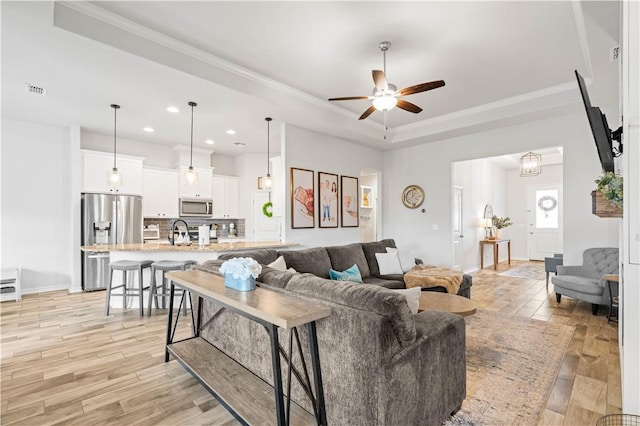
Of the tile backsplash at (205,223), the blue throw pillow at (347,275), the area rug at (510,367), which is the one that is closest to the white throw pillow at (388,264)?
the blue throw pillow at (347,275)

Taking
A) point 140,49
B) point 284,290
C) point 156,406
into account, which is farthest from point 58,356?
point 140,49

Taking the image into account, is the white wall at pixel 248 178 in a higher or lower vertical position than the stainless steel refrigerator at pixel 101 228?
higher

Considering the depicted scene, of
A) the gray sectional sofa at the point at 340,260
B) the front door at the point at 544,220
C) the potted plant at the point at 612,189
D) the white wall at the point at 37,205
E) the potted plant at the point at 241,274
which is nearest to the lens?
the potted plant at the point at 612,189

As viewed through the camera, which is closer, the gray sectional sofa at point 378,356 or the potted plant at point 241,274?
the gray sectional sofa at point 378,356

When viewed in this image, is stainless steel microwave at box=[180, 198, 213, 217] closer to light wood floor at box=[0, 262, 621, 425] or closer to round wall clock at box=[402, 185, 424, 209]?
light wood floor at box=[0, 262, 621, 425]

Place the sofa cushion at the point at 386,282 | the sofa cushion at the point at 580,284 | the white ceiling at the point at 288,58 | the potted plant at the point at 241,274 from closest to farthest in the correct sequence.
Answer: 1. the potted plant at the point at 241,274
2. the white ceiling at the point at 288,58
3. the sofa cushion at the point at 580,284
4. the sofa cushion at the point at 386,282

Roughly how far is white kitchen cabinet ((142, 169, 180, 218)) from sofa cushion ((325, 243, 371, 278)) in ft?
13.2

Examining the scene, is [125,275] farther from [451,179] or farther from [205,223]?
[451,179]

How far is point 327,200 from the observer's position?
5805 mm

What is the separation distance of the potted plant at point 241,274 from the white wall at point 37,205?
4.87 meters

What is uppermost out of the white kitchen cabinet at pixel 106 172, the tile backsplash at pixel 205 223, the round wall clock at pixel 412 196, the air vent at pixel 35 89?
the air vent at pixel 35 89

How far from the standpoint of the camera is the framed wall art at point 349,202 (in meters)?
6.12

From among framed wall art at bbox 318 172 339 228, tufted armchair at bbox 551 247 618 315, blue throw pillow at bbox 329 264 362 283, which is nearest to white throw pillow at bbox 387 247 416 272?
blue throw pillow at bbox 329 264 362 283

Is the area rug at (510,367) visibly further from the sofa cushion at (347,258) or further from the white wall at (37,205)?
the white wall at (37,205)
